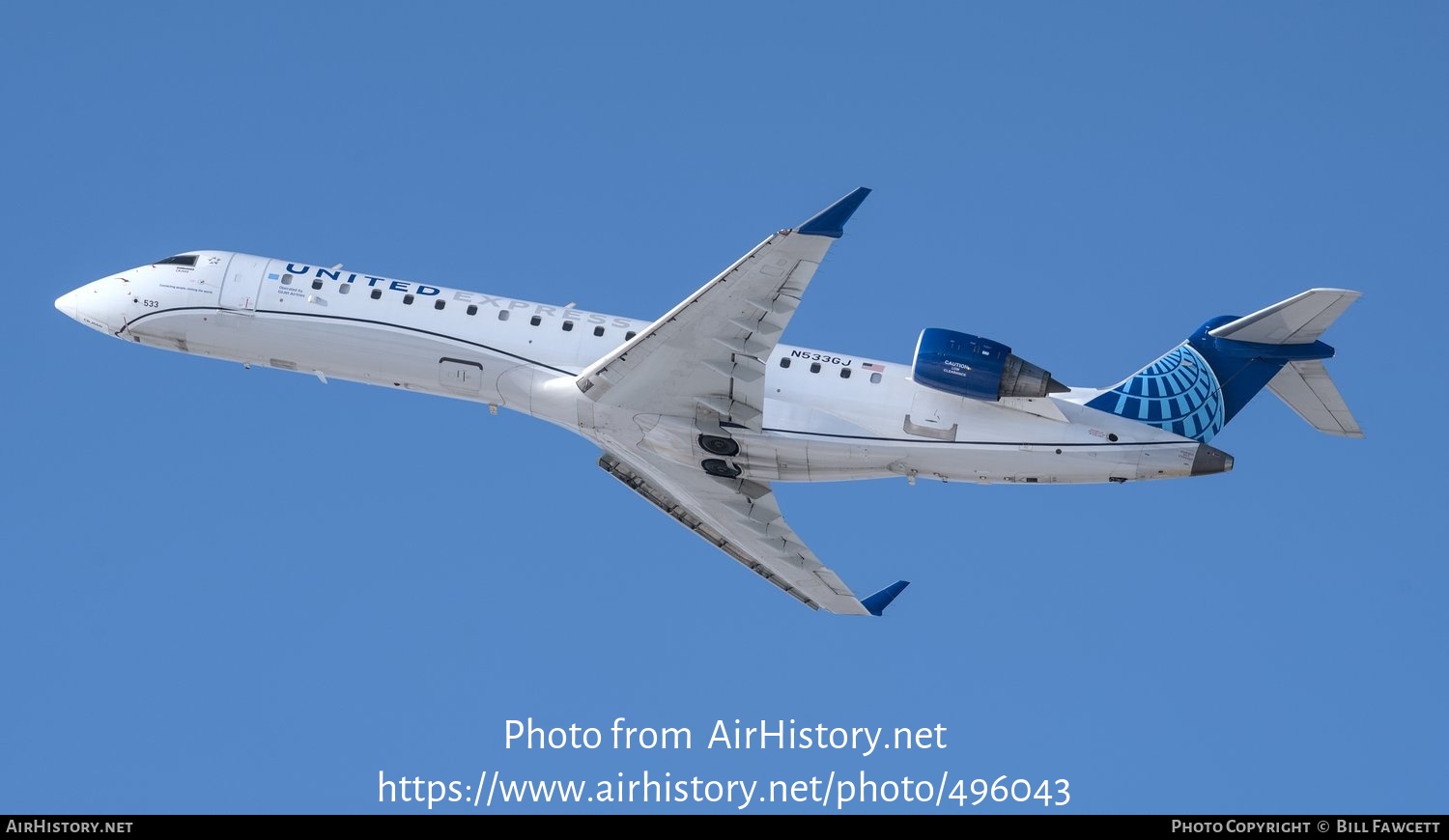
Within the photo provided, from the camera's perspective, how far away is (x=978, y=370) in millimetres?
33562

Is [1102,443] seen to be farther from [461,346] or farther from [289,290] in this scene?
[289,290]

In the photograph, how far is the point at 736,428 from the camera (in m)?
34.8

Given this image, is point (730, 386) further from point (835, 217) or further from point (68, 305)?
point (68, 305)

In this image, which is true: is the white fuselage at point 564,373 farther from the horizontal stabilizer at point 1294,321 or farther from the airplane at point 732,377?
the horizontal stabilizer at point 1294,321

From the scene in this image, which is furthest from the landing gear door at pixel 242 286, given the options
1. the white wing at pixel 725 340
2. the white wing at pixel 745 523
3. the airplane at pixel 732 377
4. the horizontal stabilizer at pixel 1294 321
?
the horizontal stabilizer at pixel 1294 321

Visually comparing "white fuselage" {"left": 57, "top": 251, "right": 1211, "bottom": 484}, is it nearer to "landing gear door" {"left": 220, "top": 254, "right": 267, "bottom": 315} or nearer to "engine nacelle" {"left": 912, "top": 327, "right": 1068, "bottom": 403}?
"landing gear door" {"left": 220, "top": 254, "right": 267, "bottom": 315}

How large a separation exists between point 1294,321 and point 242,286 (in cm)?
2179

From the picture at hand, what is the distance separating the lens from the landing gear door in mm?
37312

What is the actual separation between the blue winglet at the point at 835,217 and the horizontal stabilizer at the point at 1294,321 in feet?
33.7

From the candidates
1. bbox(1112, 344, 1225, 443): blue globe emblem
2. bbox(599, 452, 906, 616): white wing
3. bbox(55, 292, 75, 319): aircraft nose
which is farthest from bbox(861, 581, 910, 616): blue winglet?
bbox(55, 292, 75, 319): aircraft nose

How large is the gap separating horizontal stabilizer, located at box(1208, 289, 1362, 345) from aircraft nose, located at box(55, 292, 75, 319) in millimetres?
24516

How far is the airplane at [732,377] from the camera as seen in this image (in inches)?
1326

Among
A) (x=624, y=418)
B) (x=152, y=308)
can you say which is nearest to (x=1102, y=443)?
(x=624, y=418)

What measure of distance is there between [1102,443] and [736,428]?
7.16 meters
